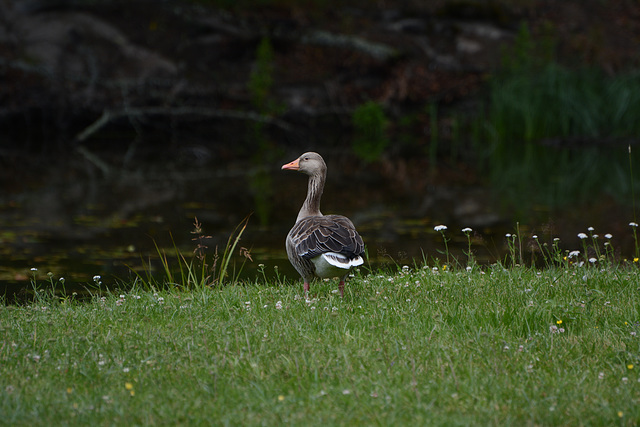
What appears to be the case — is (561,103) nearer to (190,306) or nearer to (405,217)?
(405,217)

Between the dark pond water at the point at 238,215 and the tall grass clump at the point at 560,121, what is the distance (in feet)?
8.44

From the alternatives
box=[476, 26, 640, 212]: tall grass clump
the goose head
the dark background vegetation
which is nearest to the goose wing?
the goose head

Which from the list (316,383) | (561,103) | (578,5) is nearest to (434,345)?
(316,383)

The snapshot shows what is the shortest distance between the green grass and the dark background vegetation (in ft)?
17.1

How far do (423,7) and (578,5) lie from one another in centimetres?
724

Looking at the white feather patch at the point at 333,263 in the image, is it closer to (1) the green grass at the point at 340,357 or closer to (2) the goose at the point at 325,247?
(2) the goose at the point at 325,247

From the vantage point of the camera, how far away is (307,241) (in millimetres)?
6180

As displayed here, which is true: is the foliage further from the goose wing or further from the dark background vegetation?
the goose wing

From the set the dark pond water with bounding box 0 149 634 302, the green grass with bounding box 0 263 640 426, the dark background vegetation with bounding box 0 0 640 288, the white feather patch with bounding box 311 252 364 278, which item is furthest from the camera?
the dark background vegetation with bounding box 0 0 640 288

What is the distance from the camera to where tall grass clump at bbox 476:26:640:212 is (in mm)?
17422

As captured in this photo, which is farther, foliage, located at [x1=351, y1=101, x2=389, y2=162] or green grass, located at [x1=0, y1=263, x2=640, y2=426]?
foliage, located at [x1=351, y1=101, x2=389, y2=162]

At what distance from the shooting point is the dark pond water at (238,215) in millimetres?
9072

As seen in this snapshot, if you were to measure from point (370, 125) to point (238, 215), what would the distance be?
1204 centimetres

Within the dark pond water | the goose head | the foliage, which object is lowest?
the dark pond water
